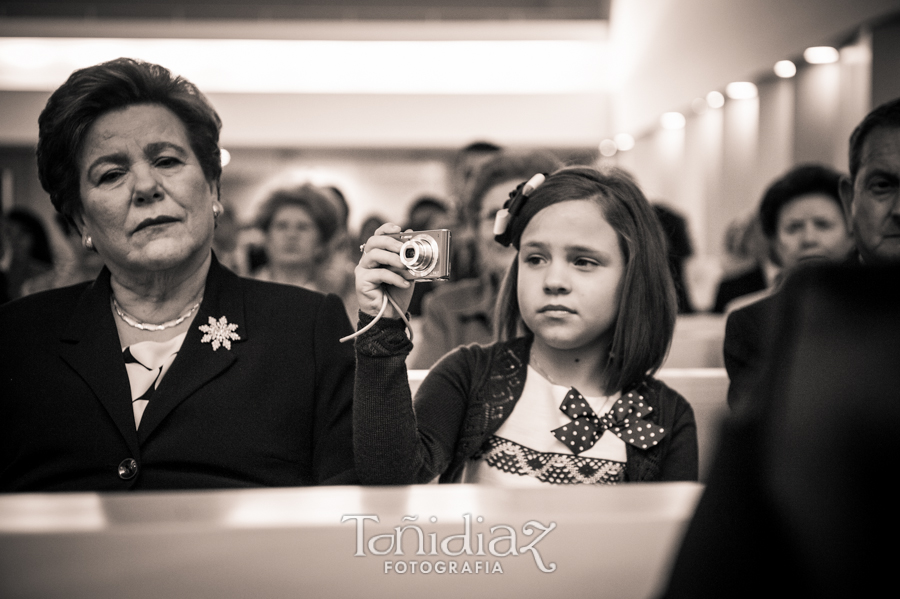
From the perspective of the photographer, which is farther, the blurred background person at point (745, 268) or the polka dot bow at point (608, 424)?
the blurred background person at point (745, 268)

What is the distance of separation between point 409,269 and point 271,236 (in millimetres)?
2484

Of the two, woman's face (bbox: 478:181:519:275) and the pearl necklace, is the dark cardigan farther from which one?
woman's face (bbox: 478:181:519:275)

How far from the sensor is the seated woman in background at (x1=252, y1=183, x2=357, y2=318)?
351cm

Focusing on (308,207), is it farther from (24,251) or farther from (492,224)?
(24,251)

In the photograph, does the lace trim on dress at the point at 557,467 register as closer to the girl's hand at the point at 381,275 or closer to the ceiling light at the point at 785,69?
the girl's hand at the point at 381,275

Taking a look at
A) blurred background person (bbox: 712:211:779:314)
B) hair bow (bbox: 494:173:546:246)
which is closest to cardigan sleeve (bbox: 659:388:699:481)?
hair bow (bbox: 494:173:546:246)

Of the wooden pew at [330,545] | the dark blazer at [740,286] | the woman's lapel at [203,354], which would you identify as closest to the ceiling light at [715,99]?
the dark blazer at [740,286]

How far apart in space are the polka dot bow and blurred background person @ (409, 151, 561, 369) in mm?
865

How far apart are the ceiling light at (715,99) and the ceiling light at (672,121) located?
33.9 inches

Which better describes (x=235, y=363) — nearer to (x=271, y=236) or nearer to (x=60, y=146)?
(x=60, y=146)

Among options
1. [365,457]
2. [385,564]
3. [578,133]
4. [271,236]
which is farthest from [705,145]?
[385,564]

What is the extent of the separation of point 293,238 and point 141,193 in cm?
207

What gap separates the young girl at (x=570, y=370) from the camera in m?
1.37

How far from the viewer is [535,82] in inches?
414
